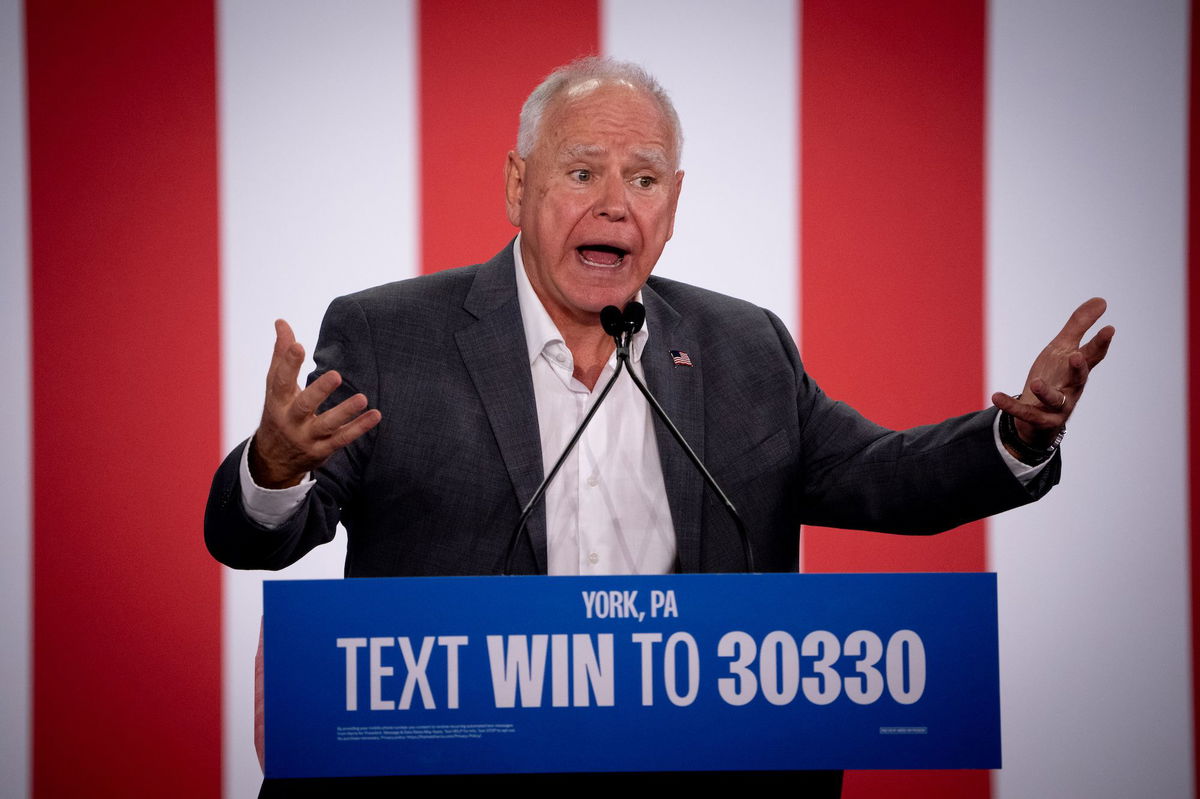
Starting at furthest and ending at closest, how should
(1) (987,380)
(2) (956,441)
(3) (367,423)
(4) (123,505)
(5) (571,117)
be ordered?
(1) (987,380) < (4) (123,505) < (5) (571,117) < (2) (956,441) < (3) (367,423)

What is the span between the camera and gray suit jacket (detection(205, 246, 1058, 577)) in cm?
160

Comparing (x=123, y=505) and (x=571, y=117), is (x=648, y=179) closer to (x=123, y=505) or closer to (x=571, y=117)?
(x=571, y=117)

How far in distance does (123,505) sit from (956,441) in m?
1.93

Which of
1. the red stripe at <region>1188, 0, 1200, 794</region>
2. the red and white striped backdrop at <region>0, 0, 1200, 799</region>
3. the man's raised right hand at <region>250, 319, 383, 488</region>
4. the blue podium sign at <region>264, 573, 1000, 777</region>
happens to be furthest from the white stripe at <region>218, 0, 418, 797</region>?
the red stripe at <region>1188, 0, 1200, 794</region>

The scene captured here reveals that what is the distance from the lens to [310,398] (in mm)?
1232

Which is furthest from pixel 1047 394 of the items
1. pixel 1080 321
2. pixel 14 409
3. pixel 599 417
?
pixel 14 409

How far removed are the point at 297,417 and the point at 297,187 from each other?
138cm

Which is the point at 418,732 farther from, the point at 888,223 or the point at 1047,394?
the point at 888,223

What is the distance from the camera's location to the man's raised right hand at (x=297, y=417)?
1234 mm

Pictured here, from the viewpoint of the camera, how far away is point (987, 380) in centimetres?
259

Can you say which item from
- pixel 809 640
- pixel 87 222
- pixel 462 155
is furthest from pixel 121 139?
pixel 809 640

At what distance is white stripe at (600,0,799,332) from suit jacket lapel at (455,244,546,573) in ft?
2.71

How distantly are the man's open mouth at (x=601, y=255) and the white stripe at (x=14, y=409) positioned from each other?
1.48 m

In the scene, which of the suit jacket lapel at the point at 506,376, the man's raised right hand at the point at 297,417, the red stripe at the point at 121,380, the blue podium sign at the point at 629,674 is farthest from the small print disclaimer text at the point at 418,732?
the red stripe at the point at 121,380
